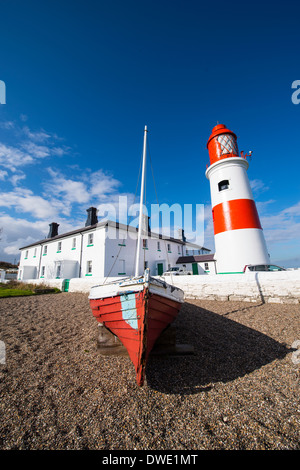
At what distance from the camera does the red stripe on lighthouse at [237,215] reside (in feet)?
38.2

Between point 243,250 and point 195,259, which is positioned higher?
point 195,259

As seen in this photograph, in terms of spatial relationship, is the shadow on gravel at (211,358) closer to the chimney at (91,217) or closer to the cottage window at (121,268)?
the cottage window at (121,268)

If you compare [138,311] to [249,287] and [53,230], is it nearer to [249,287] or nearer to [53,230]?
[249,287]

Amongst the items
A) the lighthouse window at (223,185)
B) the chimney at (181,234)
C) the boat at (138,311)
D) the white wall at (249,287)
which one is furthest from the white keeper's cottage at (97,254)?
the boat at (138,311)

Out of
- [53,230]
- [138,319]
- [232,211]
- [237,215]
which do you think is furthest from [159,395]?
[53,230]

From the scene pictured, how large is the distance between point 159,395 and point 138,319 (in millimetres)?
1209

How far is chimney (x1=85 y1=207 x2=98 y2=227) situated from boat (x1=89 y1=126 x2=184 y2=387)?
19753 millimetres

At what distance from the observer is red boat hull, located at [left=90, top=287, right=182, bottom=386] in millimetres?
3289

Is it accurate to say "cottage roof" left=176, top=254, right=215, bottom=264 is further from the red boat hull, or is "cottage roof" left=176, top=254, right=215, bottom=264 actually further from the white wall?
the red boat hull

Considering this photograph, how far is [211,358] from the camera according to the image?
4.09 m

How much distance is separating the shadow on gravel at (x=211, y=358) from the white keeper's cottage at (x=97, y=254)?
30.3ft

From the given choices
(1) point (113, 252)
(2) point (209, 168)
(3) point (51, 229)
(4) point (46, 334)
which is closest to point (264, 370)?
(4) point (46, 334)

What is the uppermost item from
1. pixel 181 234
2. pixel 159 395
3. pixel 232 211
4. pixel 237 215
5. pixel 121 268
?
pixel 181 234
